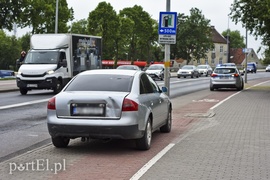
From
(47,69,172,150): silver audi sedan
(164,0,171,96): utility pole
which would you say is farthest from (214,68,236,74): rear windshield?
(47,69,172,150): silver audi sedan

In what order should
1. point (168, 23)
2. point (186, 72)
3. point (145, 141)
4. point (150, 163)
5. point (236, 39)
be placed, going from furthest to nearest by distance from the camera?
point (236, 39) → point (186, 72) → point (168, 23) → point (145, 141) → point (150, 163)

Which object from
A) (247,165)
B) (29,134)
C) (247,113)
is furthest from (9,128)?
(247,113)

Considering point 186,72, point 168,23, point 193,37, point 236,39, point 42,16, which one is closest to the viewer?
point 168,23

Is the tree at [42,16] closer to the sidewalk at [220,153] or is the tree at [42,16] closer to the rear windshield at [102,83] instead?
the sidewalk at [220,153]

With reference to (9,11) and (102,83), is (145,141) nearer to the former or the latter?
(102,83)

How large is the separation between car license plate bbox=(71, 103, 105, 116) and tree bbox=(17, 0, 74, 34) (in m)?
18.9

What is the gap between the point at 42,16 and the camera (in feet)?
138

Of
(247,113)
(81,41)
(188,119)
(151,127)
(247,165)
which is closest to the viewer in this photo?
(247,165)

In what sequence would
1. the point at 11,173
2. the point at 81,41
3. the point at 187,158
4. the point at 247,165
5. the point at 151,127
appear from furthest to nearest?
the point at 81,41
the point at 151,127
the point at 187,158
the point at 247,165
the point at 11,173

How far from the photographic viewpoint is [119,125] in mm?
8141

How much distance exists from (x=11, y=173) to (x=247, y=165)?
348 cm

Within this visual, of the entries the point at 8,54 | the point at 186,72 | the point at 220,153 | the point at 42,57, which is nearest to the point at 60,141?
the point at 220,153

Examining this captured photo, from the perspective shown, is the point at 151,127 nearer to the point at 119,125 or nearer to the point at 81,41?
the point at 119,125

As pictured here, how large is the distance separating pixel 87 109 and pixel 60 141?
101 cm
